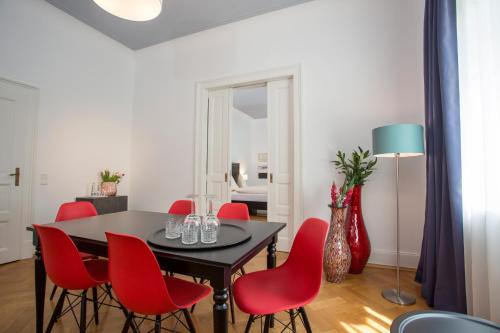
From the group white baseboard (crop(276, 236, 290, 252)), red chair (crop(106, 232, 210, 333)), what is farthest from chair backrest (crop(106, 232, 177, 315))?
white baseboard (crop(276, 236, 290, 252))

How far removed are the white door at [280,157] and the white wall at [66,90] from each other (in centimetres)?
286

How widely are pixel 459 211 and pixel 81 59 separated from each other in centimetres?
507

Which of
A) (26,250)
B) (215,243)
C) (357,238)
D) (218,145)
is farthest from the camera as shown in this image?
(218,145)

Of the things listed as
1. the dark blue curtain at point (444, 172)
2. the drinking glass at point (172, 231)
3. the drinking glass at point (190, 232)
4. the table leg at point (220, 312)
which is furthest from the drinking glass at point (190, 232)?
the dark blue curtain at point (444, 172)

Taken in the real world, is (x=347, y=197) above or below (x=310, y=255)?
above

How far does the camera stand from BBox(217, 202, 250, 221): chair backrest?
213 centimetres

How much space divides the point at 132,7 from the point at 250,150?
22.0ft

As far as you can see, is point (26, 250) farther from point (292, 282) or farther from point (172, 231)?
point (292, 282)

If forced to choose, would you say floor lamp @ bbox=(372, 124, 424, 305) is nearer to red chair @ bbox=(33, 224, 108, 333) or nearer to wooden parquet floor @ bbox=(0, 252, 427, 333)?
wooden parquet floor @ bbox=(0, 252, 427, 333)

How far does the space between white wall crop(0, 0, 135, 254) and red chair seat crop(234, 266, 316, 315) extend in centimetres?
340

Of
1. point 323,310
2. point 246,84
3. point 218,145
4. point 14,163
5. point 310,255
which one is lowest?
point 323,310

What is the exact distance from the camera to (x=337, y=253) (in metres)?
2.40

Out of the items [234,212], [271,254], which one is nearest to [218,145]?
[234,212]

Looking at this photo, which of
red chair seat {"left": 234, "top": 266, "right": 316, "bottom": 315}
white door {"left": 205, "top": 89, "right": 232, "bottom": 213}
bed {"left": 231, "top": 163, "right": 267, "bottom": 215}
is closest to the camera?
red chair seat {"left": 234, "top": 266, "right": 316, "bottom": 315}
